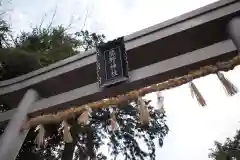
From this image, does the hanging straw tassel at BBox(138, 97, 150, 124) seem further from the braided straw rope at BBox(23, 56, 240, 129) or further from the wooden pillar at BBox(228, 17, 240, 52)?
the wooden pillar at BBox(228, 17, 240, 52)

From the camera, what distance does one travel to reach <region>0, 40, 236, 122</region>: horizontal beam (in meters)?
3.14

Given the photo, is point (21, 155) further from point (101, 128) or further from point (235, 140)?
point (235, 140)

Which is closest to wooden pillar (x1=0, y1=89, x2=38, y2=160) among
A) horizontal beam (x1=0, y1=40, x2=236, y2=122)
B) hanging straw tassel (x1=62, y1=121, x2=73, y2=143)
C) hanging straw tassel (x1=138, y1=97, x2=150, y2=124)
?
horizontal beam (x1=0, y1=40, x2=236, y2=122)

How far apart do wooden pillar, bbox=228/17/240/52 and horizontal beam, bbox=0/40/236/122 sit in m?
0.08

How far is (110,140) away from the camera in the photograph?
28.1 ft

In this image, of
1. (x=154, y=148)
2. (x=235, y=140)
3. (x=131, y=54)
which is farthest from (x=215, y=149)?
(x=131, y=54)

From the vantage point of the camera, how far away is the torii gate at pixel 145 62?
3240 mm

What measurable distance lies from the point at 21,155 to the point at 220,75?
5386mm

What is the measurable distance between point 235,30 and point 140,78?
130 cm

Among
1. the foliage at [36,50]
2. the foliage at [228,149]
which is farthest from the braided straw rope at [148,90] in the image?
the foliage at [228,149]

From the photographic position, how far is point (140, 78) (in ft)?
11.3

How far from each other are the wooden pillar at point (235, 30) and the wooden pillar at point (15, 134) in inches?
128

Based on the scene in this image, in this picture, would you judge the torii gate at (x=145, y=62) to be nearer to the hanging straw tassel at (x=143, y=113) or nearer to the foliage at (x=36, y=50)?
the hanging straw tassel at (x=143, y=113)

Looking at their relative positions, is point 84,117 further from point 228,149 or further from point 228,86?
point 228,149
